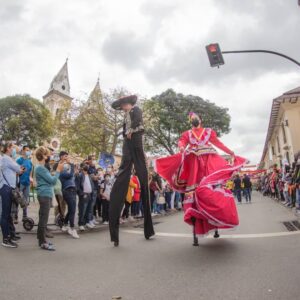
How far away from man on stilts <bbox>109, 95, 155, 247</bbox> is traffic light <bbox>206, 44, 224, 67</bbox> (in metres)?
8.01

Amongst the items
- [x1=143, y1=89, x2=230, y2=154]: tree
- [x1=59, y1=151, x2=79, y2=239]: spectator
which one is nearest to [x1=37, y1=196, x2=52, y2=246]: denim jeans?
[x1=59, y1=151, x2=79, y2=239]: spectator

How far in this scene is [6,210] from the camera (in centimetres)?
502

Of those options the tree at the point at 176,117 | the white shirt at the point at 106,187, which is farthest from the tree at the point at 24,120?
the white shirt at the point at 106,187

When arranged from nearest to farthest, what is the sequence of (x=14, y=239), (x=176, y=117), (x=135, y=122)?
(x=135, y=122) → (x=14, y=239) → (x=176, y=117)

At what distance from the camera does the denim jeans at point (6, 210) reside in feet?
16.3

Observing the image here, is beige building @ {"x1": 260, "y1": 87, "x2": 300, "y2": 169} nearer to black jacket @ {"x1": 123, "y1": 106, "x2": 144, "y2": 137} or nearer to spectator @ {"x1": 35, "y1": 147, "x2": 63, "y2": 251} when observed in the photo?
black jacket @ {"x1": 123, "y1": 106, "x2": 144, "y2": 137}

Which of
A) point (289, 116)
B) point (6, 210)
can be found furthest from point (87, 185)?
point (289, 116)

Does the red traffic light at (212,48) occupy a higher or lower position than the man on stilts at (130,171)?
higher

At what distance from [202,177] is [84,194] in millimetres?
3462

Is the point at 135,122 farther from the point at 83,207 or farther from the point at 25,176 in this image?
the point at 25,176

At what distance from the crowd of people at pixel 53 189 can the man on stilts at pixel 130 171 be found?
3.53ft

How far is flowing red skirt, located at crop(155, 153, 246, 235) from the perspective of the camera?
14.9ft

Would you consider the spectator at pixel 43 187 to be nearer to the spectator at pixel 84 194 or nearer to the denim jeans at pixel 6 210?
the denim jeans at pixel 6 210

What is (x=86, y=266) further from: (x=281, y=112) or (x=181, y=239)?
(x=281, y=112)
